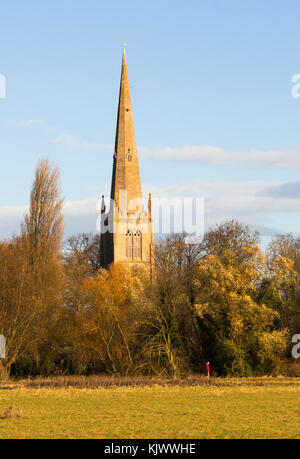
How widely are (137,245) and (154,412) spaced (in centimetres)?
7707

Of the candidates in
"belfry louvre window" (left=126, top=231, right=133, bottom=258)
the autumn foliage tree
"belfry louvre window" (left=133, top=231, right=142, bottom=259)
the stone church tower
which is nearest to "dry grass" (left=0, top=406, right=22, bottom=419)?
the autumn foliage tree

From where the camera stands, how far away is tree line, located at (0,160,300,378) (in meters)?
43.4

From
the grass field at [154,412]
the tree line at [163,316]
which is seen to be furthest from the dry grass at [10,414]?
the tree line at [163,316]

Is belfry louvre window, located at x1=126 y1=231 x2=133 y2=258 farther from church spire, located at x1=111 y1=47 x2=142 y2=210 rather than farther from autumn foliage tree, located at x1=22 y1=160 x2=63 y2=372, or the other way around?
autumn foliage tree, located at x1=22 y1=160 x2=63 y2=372

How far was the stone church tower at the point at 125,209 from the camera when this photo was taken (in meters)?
97.9

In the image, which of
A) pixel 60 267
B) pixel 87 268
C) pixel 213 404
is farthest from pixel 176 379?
pixel 87 268

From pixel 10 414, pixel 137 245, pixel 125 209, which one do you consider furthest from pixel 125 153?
pixel 10 414

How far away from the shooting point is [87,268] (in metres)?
83.4

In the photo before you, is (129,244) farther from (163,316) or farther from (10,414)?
(10,414)

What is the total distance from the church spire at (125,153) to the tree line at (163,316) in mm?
50162

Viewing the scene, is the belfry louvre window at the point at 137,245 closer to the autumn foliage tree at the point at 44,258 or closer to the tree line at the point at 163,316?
the autumn foliage tree at the point at 44,258

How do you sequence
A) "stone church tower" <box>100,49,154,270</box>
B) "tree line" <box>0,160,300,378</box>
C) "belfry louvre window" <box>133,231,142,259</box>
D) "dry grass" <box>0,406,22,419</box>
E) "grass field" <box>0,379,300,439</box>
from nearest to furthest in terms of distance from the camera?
"grass field" <box>0,379,300,439</box>, "dry grass" <box>0,406,22,419</box>, "tree line" <box>0,160,300,378</box>, "stone church tower" <box>100,49,154,270</box>, "belfry louvre window" <box>133,231,142,259</box>
